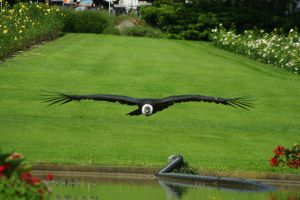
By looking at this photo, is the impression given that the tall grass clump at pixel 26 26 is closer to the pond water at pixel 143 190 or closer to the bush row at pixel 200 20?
the bush row at pixel 200 20

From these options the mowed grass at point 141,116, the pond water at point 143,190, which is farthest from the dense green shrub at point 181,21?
the pond water at point 143,190

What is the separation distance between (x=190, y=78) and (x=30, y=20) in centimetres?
1041

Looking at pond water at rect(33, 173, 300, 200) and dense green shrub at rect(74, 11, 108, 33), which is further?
dense green shrub at rect(74, 11, 108, 33)

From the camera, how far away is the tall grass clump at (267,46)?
23375 millimetres

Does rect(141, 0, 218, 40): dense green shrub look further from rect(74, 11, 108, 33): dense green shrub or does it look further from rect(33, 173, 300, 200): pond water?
rect(33, 173, 300, 200): pond water

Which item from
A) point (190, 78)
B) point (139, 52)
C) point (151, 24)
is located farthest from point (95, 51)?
point (151, 24)

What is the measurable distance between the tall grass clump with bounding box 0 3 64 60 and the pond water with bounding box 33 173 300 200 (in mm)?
12052

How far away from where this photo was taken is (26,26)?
23.4 metres

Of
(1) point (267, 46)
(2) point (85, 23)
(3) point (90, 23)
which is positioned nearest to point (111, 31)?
(3) point (90, 23)

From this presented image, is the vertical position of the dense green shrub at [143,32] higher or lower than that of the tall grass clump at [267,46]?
higher

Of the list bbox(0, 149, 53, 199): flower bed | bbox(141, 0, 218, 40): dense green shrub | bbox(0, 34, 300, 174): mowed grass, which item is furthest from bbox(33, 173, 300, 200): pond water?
bbox(141, 0, 218, 40): dense green shrub

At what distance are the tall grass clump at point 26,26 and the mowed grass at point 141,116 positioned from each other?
84 cm

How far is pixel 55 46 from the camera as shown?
25.0 meters

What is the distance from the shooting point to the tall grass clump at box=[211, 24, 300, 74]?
23.4 metres
